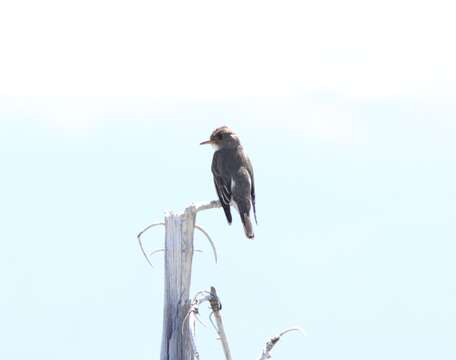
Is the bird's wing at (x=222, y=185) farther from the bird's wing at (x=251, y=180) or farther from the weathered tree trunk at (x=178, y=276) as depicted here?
the weathered tree trunk at (x=178, y=276)

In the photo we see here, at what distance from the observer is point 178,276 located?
34.9 ft

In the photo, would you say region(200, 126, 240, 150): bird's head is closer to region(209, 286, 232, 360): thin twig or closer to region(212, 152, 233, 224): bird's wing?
region(212, 152, 233, 224): bird's wing

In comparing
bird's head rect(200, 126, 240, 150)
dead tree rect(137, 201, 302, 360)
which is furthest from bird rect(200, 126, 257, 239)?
dead tree rect(137, 201, 302, 360)

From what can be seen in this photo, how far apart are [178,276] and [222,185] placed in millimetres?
4318

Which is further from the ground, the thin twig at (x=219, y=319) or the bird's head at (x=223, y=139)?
the bird's head at (x=223, y=139)

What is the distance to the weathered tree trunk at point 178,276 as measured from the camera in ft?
34.8

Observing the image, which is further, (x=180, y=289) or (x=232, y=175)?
(x=232, y=175)

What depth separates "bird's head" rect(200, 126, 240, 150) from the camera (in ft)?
51.6

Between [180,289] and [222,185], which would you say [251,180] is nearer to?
[222,185]

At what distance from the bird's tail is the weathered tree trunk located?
11.7 ft

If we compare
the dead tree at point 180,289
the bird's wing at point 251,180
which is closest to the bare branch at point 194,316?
the dead tree at point 180,289


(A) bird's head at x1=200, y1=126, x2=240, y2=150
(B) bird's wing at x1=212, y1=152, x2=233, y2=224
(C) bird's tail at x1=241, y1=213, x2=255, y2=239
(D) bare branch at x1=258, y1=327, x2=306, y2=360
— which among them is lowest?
(D) bare branch at x1=258, y1=327, x2=306, y2=360

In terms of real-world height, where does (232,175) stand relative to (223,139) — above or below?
below

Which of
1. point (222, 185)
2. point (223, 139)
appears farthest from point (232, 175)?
point (223, 139)
